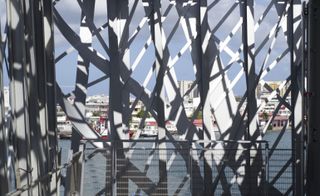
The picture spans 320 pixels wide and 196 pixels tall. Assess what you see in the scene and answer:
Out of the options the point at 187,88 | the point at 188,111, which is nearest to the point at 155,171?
the point at 187,88

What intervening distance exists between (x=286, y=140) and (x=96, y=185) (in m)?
3.07

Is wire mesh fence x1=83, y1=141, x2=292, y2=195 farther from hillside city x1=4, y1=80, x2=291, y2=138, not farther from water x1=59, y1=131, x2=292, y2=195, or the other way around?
hillside city x1=4, y1=80, x2=291, y2=138

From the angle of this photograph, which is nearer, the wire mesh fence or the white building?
the wire mesh fence

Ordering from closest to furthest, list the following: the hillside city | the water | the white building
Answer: the water → the hillside city → the white building

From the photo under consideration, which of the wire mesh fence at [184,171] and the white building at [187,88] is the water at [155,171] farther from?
the white building at [187,88]

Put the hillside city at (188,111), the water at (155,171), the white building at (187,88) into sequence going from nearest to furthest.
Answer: the water at (155,171) < the hillside city at (188,111) < the white building at (187,88)

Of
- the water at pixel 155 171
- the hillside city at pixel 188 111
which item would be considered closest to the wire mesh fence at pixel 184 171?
the water at pixel 155 171

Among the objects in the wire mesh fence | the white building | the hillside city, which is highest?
the white building

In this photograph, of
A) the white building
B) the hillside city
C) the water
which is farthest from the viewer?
the white building

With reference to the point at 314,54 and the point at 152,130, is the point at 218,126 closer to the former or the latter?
the point at 152,130

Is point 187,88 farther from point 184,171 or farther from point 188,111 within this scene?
point 184,171

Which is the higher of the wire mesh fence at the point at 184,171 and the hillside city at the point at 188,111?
the hillside city at the point at 188,111

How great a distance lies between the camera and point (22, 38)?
5.12 m

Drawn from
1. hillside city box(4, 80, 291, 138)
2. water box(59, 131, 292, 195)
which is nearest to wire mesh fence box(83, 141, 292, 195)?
water box(59, 131, 292, 195)
